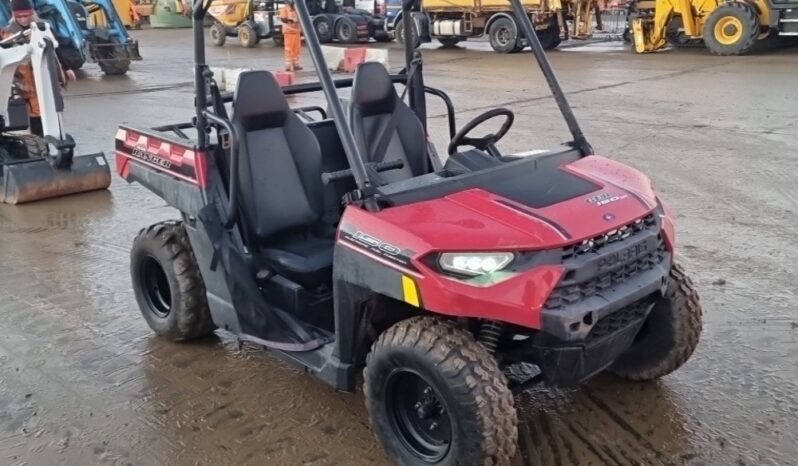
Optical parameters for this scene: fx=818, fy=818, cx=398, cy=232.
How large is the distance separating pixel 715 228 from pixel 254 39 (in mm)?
18932

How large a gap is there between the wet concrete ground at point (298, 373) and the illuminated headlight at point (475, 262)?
897 millimetres

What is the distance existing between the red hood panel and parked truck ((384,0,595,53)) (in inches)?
644

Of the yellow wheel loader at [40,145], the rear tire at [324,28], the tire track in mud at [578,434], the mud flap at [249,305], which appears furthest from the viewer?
the rear tire at [324,28]

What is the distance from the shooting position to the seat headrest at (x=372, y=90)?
409 centimetres

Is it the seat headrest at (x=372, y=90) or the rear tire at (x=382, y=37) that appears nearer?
the seat headrest at (x=372, y=90)

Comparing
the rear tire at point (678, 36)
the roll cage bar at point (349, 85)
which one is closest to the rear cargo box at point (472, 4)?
the rear tire at point (678, 36)

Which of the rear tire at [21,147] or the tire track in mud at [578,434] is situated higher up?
the rear tire at [21,147]

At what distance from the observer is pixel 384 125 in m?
4.20

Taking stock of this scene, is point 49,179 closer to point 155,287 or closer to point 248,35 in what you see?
point 155,287

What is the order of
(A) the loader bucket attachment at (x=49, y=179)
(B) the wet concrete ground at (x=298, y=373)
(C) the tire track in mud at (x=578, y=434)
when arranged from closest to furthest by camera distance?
(C) the tire track in mud at (x=578, y=434)
(B) the wet concrete ground at (x=298, y=373)
(A) the loader bucket attachment at (x=49, y=179)

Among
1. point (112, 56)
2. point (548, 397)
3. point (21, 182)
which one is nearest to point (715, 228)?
point (548, 397)

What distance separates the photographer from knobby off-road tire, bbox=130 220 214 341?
4035 millimetres

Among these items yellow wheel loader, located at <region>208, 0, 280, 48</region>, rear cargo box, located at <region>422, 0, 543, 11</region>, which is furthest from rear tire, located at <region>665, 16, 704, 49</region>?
yellow wheel loader, located at <region>208, 0, 280, 48</region>

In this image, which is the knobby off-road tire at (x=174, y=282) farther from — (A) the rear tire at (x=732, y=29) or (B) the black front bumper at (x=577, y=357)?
(A) the rear tire at (x=732, y=29)
